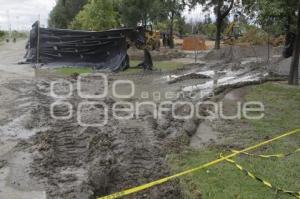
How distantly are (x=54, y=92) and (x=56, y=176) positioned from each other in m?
8.78

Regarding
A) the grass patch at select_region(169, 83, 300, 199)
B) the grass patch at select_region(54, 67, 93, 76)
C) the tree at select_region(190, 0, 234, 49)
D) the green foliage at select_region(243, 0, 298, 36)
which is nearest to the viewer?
the grass patch at select_region(169, 83, 300, 199)

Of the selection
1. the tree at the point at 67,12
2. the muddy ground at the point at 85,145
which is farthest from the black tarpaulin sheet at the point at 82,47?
the tree at the point at 67,12

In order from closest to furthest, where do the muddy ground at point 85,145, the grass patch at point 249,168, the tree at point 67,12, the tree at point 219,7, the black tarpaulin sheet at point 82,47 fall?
the grass patch at point 249,168, the muddy ground at point 85,145, the black tarpaulin sheet at point 82,47, the tree at point 219,7, the tree at point 67,12

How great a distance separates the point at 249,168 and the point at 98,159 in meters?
2.39

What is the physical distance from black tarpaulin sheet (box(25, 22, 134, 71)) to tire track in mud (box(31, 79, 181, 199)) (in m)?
13.9

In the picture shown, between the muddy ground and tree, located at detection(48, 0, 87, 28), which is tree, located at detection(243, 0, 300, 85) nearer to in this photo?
the muddy ground

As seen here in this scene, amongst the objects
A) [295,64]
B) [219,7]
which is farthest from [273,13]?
[219,7]

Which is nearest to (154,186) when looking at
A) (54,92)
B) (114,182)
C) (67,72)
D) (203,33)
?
(114,182)

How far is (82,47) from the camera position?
2483cm

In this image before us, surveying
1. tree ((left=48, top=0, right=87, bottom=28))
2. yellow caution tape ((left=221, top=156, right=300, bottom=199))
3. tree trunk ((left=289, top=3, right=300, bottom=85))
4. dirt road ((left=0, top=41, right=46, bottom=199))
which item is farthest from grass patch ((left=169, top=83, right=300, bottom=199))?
tree ((left=48, top=0, right=87, bottom=28))

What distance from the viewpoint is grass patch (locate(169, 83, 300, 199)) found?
609 cm

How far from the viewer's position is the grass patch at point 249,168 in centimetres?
609

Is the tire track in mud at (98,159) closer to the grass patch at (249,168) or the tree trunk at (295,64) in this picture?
the grass patch at (249,168)

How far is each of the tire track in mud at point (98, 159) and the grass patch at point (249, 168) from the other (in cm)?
35
